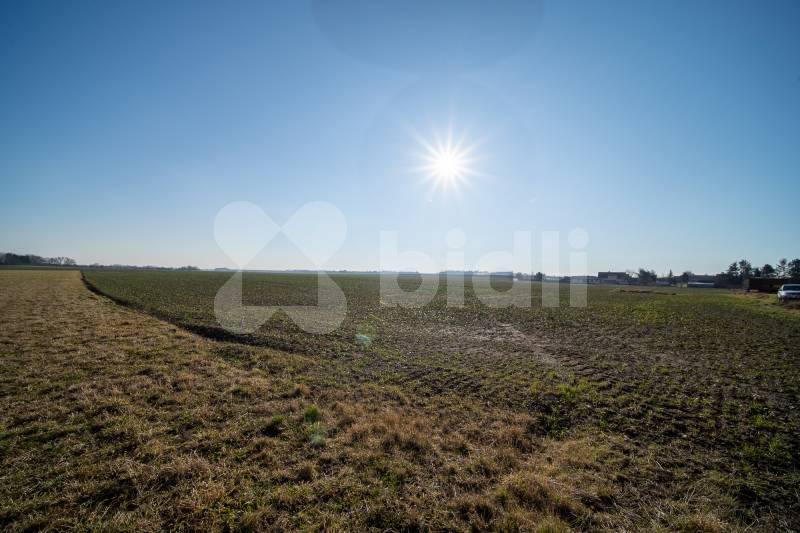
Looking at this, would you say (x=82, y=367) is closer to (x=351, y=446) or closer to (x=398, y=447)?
(x=351, y=446)

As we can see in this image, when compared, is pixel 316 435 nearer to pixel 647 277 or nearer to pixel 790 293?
pixel 790 293

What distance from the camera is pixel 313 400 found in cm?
761

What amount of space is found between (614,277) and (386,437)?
16965 cm

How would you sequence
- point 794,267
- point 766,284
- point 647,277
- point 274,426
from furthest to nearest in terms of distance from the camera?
1. point 647,277
2. point 794,267
3. point 766,284
4. point 274,426

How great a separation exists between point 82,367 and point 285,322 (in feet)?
30.7

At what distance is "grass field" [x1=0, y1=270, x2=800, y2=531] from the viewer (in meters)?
4.12

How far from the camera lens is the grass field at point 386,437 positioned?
4117 millimetres

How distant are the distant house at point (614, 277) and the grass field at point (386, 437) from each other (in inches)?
5711

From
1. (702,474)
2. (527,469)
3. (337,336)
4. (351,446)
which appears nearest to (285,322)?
(337,336)

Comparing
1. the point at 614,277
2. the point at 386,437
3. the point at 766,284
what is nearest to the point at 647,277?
the point at 614,277

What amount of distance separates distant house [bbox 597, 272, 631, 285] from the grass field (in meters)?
145

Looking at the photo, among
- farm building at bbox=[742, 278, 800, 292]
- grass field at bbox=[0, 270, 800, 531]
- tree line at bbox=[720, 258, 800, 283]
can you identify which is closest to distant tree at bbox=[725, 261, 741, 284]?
tree line at bbox=[720, 258, 800, 283]

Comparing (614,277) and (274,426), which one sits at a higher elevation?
(614,277)

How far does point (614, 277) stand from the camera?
472 feet
